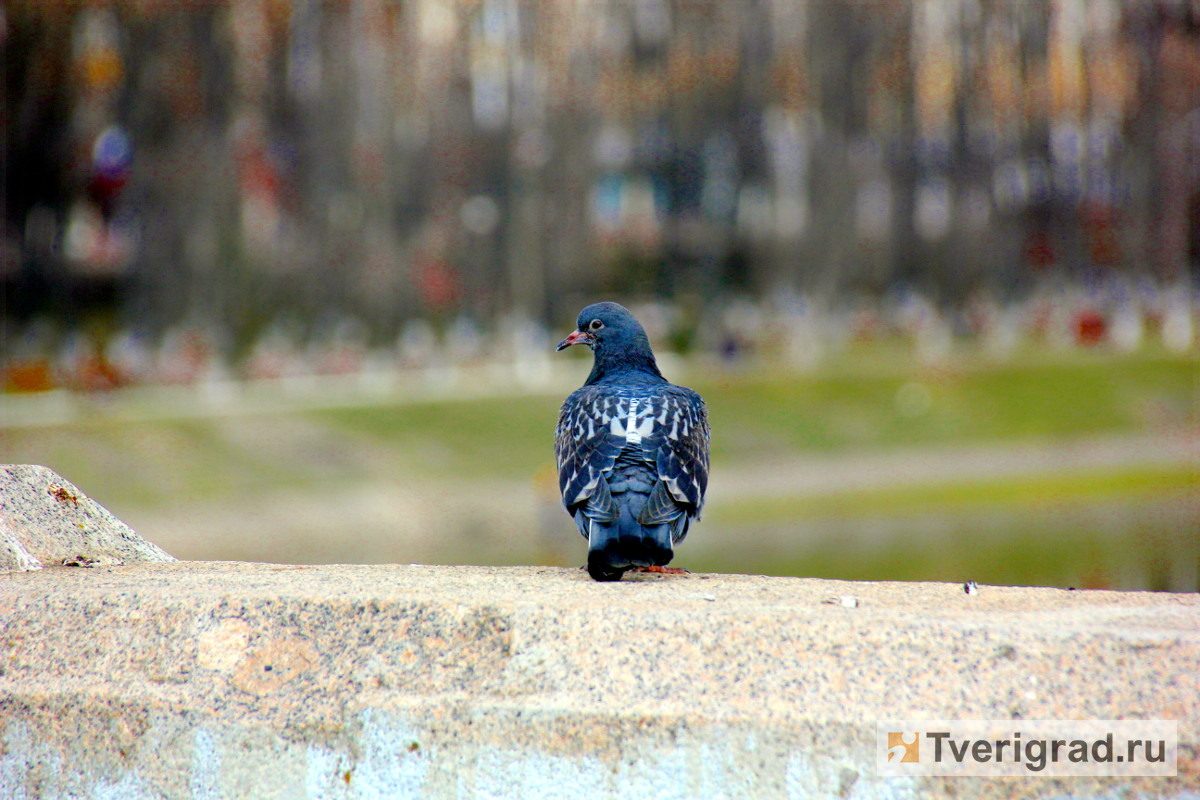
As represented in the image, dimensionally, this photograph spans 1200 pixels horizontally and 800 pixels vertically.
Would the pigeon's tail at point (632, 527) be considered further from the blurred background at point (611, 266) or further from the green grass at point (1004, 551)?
the blurred background at point (611, 266)

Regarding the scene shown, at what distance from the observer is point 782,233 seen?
40312mm

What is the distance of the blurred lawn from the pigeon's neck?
1132 centimetres

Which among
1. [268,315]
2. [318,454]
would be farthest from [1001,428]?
[268,315]

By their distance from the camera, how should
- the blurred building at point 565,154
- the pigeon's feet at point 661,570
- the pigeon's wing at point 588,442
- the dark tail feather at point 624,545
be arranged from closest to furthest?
the dark tail feather at point 624,545
the pigeon's wing at point 588,442
the pigeon's feet at point 661,570
the blurred building at point 565,154

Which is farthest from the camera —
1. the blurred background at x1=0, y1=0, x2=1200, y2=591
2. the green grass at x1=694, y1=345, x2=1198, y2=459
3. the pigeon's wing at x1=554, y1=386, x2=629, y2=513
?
the green grass at x1=694, y1=345, x2=1198, y2=459

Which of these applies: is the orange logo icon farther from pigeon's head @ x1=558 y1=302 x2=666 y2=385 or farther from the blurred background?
the blurred background

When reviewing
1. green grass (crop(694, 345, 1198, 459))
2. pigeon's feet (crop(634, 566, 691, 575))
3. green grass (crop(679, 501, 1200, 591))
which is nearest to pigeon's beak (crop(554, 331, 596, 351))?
pigeon's feet (crop(634, 566, 691, 575))

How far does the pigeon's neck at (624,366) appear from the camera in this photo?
4.88 meters

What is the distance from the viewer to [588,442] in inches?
161

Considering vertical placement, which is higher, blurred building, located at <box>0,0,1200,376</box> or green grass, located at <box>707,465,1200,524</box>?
blurred building, located at <box>0,0,1200,376</box>

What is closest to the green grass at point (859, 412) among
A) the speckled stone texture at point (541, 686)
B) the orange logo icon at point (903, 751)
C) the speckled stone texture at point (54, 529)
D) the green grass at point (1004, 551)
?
the green grass at point (1004, 551)

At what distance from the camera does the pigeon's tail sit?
3701 mm

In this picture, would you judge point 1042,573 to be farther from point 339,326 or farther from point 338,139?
point 338,139

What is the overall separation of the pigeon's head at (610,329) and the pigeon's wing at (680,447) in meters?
0.55
